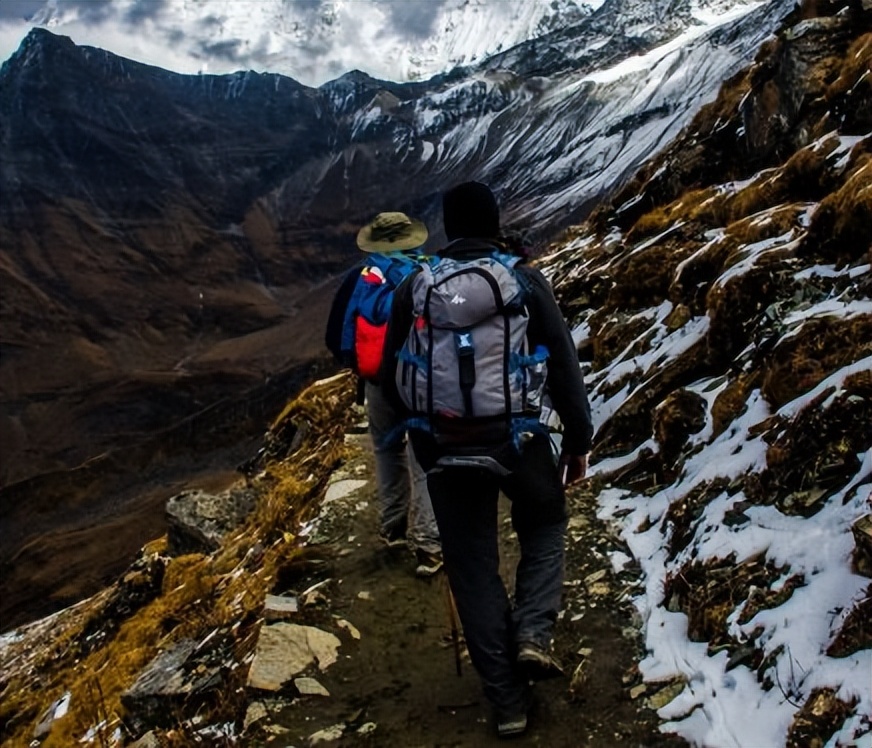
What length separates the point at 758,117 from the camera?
12633 millimetres

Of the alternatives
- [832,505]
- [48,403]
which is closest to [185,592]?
[832,505]

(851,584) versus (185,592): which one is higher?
(851,584)

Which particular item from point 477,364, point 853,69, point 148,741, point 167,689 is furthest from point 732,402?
point 853,69

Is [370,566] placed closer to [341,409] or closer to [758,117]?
[341,409]

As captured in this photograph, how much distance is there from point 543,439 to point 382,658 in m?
2.23

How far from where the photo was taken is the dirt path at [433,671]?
15.4ft

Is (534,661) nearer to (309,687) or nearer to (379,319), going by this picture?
(309,687)

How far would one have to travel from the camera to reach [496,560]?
4621mm

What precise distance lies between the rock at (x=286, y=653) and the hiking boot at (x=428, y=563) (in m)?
0.96

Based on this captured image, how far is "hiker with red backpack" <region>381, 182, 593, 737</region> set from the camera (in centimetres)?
421

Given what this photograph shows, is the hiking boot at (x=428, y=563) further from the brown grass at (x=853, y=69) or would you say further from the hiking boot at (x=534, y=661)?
the brown grass at (x=853, y=69)

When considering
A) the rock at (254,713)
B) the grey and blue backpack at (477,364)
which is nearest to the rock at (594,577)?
the grey and blue backpack at (477,364)

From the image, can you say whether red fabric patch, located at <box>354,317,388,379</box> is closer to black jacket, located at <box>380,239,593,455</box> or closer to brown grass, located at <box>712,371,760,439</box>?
black jacket, located at <box>380,239,593,455</box>

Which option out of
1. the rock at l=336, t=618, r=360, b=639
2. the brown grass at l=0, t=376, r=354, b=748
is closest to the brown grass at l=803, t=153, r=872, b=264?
the rock at l=336, t=618, r=360, b=639
